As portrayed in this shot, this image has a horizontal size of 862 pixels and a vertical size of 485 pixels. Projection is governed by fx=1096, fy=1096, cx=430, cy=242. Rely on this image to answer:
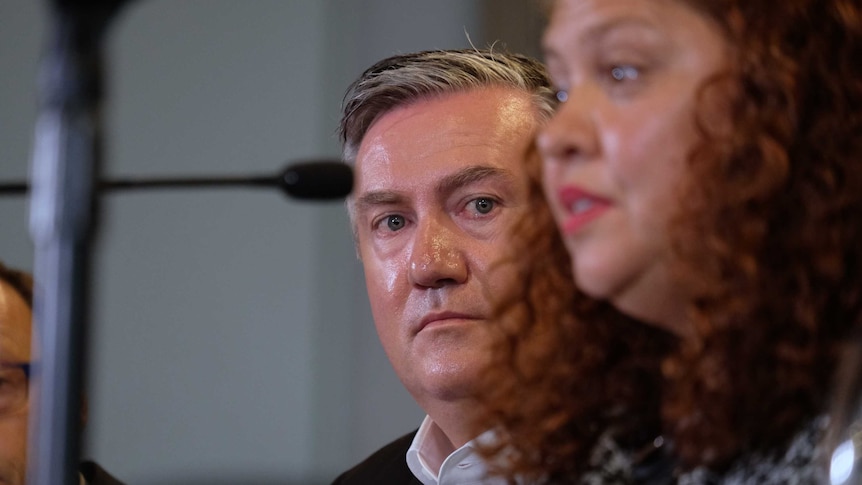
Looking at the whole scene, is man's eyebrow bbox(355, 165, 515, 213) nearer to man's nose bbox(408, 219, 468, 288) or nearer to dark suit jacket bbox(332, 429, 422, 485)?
man's nose bbox(408, 219, 468, 288)

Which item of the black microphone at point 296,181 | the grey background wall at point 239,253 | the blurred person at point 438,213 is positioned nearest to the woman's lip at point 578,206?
the black microphone at point 296,181

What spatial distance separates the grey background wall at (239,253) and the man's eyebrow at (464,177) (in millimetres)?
1607

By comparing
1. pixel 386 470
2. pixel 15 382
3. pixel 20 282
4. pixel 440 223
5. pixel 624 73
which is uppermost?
pixel 624 73

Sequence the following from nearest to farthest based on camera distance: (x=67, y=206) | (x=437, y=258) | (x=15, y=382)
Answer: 1. (x=67, y=206)
2. (x=437, y=258)
3. (x=15, y=382)

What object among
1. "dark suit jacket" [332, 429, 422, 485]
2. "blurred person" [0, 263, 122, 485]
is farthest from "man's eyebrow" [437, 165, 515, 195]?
"blurred person" [0, 263, 122, 485]

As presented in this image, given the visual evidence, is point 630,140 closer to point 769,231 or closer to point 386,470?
point 769,231

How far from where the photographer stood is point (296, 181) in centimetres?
95

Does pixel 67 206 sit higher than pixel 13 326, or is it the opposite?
pixel 67 206

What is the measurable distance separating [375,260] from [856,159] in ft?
3.12

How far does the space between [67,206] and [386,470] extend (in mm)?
1115

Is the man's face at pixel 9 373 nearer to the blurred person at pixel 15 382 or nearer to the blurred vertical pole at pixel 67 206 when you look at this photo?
the blurred person at pixel 15 382

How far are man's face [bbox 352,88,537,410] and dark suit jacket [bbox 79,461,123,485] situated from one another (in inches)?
19.4

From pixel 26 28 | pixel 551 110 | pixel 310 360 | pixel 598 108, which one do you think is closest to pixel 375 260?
pixel 551 110

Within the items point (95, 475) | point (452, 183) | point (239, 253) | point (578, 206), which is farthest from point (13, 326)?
point (239, 253)
